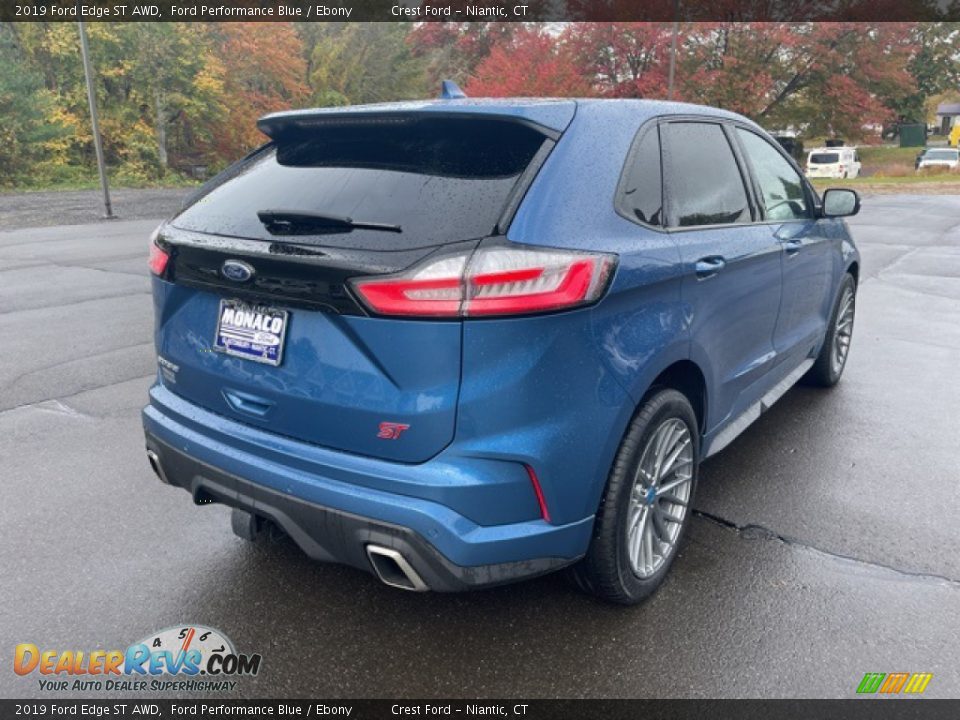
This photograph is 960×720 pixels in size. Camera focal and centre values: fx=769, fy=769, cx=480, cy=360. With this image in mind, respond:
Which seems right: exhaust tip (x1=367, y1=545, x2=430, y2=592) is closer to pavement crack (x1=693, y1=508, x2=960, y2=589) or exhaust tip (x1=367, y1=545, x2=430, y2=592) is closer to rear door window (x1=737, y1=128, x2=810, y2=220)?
pavement crack (x1=693, y1=508, x2=960, y2=589)

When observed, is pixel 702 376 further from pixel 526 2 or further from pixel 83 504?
pixel 526 2

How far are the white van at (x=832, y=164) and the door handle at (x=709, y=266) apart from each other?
42.1 m

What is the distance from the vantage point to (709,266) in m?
2.92

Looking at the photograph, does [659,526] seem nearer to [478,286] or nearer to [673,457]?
[673,457]

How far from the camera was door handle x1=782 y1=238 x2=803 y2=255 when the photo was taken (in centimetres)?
379

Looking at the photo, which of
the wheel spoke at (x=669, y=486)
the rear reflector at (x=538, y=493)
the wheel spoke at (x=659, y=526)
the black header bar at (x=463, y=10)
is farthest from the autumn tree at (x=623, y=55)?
the rear reflector at (x=538, y=493)

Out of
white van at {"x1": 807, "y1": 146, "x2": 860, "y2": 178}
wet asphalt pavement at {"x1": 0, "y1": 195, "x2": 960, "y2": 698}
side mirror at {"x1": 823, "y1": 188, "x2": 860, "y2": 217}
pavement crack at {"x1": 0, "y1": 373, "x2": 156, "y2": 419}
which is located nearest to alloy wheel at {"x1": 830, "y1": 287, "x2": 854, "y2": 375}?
wet asphalt pavement at {"x1": 0, "y1": 195, "x2": 960, "y2": 698}

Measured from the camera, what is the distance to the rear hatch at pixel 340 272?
2166 millimetres

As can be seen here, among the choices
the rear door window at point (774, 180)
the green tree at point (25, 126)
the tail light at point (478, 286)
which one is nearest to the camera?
the tail light at point (478, 286)

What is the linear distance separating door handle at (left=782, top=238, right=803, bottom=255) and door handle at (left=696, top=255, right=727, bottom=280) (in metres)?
0.93

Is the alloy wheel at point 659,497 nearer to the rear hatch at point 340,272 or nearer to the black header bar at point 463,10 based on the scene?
the rear hatch at point 340,272

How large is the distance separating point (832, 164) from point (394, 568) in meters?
44.5

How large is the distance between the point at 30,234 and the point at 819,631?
15.1 meters

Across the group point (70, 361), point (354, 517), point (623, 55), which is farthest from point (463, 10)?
point (354, 517)
